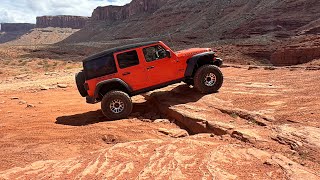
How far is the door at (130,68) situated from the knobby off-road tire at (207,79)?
1.58 m

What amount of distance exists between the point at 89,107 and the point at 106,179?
6.28 m

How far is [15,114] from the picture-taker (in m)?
10.5

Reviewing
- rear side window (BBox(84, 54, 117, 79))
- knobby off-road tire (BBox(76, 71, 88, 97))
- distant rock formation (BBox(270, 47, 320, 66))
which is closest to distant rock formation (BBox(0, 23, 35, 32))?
distant rock formation (BBox(270, 47, 320, 66))

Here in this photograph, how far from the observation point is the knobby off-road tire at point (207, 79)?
31.3 feet

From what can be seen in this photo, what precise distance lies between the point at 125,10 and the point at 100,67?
4948 inches

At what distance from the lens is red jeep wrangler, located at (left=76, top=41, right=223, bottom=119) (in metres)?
9.12

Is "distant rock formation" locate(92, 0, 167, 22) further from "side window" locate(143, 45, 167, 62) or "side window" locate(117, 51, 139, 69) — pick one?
"side window" locate(117, 51, 139, 69)

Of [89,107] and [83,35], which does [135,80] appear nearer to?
[89,107]

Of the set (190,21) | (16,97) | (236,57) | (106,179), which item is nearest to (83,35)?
(190,21)

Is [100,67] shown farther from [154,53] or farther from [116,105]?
[154,53]

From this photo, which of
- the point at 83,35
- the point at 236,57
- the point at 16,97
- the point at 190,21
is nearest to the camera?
the point at 16,97

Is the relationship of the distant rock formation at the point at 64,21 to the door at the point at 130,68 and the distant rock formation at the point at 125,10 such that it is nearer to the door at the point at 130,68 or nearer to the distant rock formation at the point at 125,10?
the distant rock formation at the point at 125,10

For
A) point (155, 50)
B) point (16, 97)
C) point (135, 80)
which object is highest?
point (155, 50)

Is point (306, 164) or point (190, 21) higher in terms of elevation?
point (190, 21)
